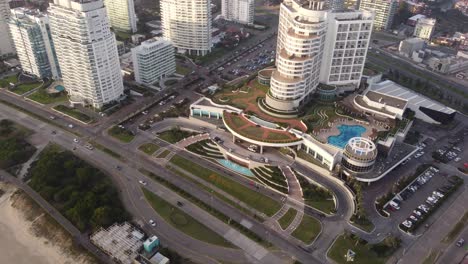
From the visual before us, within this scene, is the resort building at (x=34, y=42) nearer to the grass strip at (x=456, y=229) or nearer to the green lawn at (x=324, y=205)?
the green lawn at (x=324, y=205)

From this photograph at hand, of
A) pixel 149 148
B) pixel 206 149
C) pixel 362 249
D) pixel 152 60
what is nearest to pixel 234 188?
pixel 206 149

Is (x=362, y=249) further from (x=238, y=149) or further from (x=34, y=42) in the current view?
(x=34, y=42)

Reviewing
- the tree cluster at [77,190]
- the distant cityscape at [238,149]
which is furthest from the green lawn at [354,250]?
the tree cluster at [77,190]

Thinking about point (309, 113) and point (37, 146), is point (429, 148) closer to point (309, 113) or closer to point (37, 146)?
point (309, 113)

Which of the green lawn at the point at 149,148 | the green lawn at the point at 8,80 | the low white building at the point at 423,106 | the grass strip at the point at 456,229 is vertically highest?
the low white building at the point at 423,106

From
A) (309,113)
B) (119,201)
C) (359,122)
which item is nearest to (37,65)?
(119,201)
